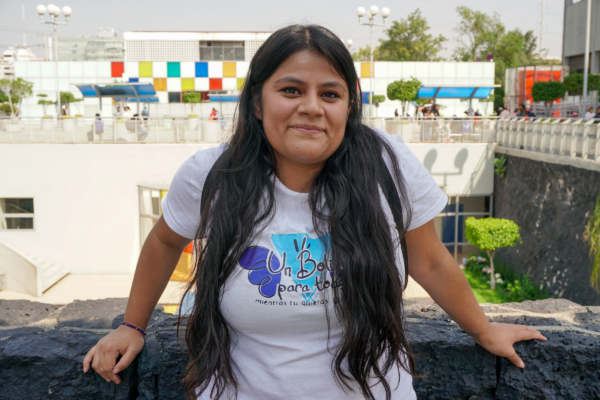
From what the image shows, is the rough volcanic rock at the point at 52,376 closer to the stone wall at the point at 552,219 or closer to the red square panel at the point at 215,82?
the stone wall at the point at 552,219

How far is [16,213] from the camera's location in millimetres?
16766

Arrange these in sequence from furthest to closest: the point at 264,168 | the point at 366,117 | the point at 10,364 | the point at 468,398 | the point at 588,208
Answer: the point at 588,208, the point at 468,398, the point at 10,364, the point at 366,117, the point at 264,168

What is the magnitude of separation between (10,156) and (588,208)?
14906 millimetres

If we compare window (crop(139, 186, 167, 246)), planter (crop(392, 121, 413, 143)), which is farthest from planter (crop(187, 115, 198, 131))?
planter (crop(392, 121, 413, 143))

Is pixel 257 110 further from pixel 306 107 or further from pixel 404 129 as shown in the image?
pixel 404 129

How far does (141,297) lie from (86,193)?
1595cm

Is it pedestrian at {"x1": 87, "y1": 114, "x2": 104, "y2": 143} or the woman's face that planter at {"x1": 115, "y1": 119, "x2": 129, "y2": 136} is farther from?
the woman's face

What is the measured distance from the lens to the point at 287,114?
4.59 feet

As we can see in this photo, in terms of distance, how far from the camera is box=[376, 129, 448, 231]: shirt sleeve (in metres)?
1.42

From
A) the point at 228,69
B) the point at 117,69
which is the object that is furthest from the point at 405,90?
the point at 117,69

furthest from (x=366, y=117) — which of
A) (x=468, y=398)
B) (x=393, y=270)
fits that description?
(x=468, y=398)

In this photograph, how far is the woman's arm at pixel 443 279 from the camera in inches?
59.6

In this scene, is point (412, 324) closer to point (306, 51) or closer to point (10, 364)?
point (306, 51)

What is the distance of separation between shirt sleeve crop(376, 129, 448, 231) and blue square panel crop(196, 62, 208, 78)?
108ft
